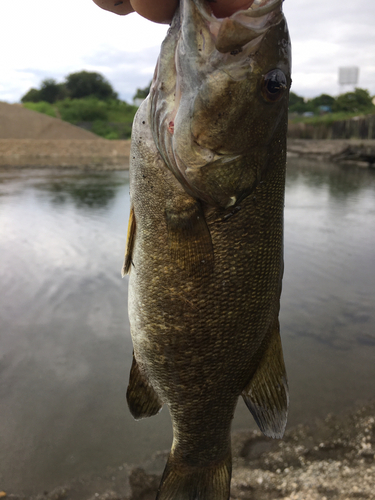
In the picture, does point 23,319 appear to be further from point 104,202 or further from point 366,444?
point 104,202

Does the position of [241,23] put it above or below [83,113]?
below

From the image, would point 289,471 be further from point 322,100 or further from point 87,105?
point 322,100

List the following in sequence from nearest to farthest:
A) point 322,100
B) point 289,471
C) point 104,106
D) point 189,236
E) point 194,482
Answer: point 189,236, point 194,482, point 289,471, point 104,106, point 322,100

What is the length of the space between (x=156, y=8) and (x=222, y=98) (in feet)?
1.50

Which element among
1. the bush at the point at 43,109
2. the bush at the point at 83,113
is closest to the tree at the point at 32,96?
the bush at the point at 43,109

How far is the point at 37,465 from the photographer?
3.10 m

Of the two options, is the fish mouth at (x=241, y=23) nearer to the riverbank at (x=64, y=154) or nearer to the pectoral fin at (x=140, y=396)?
the pectoral fin at (x=140, y=396)

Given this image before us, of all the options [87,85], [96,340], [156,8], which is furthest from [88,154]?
[87,85]

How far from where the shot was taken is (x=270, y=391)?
1.86 m

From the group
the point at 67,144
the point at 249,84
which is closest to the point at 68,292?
the point at 249,84

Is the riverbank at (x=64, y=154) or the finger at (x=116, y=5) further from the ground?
the finger at (x=116, y=5)

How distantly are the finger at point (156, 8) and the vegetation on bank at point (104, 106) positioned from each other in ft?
130

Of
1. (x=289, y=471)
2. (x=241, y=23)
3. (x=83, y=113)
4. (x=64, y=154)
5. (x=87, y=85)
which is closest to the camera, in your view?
(x=241, y=23)

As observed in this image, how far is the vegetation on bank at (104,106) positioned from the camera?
154 feet
